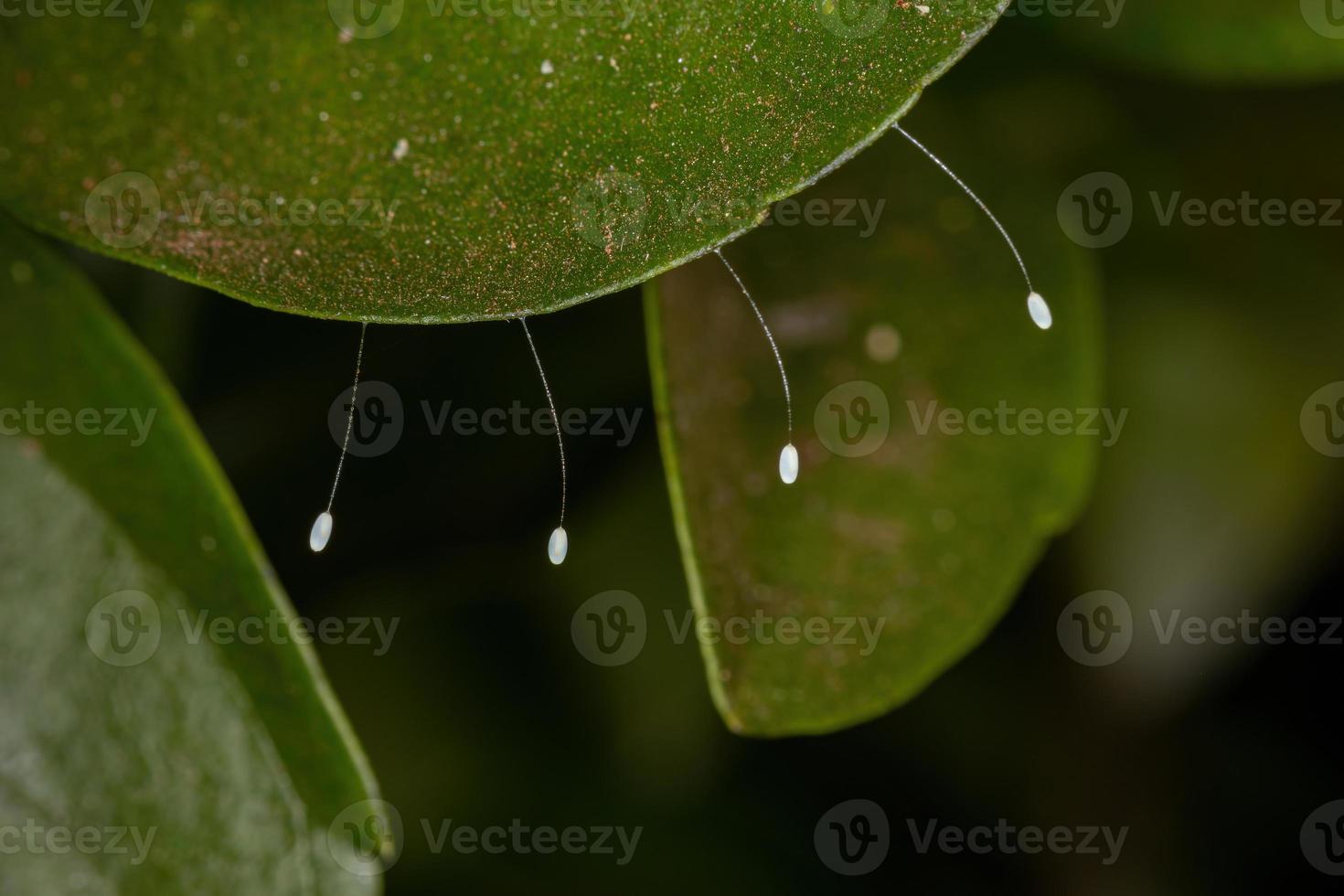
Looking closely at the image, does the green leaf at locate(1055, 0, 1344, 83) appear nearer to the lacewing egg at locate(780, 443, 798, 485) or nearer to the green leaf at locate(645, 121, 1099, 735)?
the green leaf at locate(645, 121, 1099, 735)

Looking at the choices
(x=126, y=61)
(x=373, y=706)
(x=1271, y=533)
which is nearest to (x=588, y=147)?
(x=126, y=61)

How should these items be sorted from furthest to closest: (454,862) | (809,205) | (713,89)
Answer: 1. (454,862)
2. (809,205)
3. (713,89)

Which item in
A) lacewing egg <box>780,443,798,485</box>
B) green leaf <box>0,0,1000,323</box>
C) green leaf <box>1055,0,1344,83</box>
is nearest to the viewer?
green leaf <box>0,0,1000,323</box>

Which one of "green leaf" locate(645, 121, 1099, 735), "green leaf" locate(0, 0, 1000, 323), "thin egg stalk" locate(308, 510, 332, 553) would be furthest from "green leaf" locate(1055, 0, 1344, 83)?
"thin egg stalk" locate(308, 510, 332, 553)

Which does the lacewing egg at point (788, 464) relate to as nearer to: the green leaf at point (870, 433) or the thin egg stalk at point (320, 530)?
the green leaf at point (870, 433)

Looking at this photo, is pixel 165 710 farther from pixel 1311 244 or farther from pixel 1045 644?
pixel 1311 244

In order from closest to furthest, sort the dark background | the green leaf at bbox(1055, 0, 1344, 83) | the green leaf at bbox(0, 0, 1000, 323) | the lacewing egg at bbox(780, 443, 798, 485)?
the green leaf at bbox(0, 0, 1000, 323) < the lacewing egg at bbox(780, 443, 798, 485) < the green leaf at bbox(1055, 0, 1344, 83) < the dark background

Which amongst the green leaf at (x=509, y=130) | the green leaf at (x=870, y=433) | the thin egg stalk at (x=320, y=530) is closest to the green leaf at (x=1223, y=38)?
the green leaf at (x=870, y=433)
